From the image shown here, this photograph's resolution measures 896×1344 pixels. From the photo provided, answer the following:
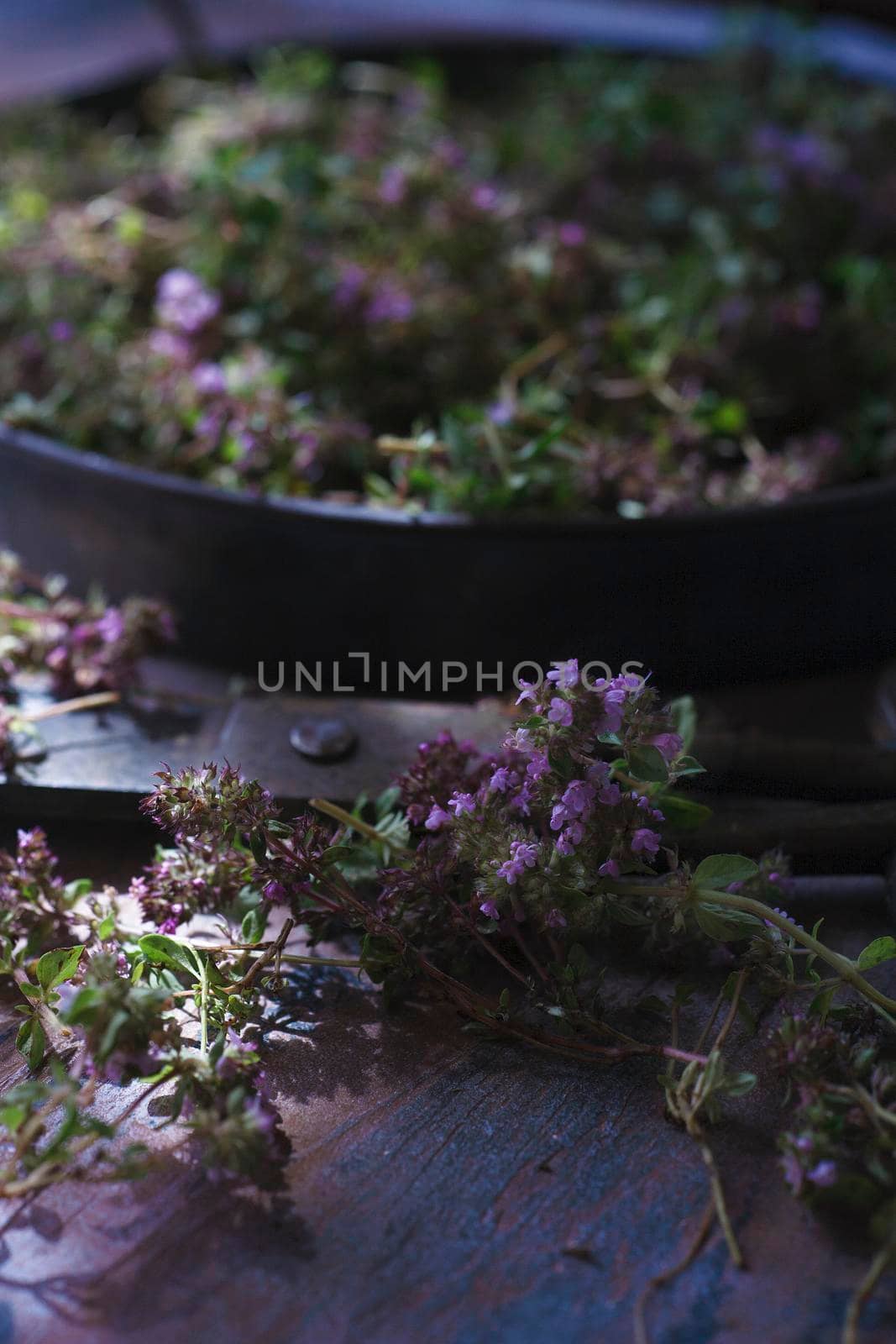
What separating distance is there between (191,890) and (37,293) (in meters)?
0.84

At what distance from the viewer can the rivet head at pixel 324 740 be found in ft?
3.03

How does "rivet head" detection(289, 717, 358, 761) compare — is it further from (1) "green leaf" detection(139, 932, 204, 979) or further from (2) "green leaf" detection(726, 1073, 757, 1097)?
(2) "green leaf" detection(726, 1073, 757, 1097)

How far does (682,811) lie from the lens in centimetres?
76

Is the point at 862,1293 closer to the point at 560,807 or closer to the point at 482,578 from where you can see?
the point at 560,807

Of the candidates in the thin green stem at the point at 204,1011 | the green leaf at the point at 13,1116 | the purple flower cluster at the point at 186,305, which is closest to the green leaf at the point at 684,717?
the thin green stem at the point at 204,1011

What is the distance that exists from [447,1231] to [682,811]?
273 mm

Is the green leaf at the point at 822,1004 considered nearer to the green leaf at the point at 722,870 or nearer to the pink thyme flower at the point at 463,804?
the green leaf at the point at 722,870

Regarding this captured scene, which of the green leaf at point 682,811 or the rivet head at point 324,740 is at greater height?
the green leaf at point 682,811

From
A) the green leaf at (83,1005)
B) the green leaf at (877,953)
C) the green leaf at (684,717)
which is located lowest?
the green leaf at (877,953)

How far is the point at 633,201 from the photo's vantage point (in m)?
1.59

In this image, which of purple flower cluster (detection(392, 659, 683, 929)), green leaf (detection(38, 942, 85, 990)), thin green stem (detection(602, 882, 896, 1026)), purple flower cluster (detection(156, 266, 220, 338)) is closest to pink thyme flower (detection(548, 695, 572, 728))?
purple flower cluster (detection(392, 659, 683, 929))

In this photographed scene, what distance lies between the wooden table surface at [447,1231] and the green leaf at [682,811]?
0.45 feet

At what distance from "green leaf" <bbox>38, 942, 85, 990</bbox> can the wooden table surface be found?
6 cm

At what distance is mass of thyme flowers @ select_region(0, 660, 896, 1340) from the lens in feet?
2.15
